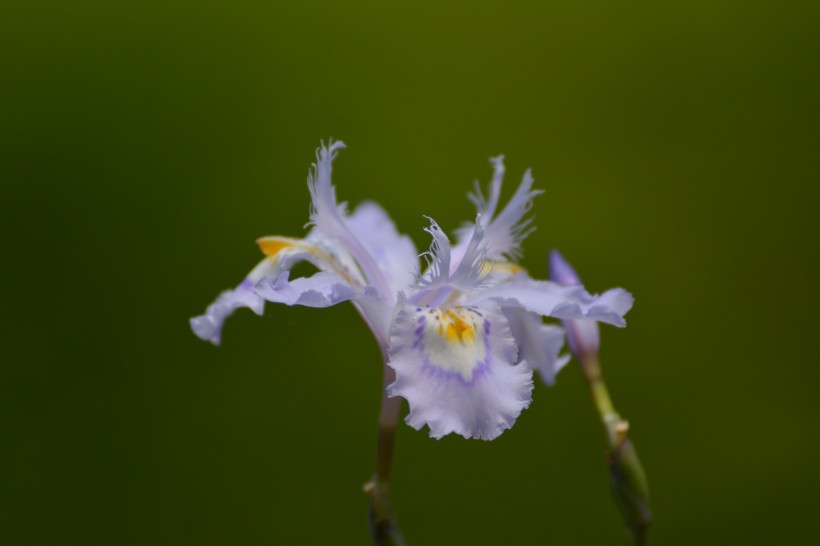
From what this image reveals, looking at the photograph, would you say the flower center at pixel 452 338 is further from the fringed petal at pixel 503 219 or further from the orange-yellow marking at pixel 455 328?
the fringed petal at pixel 503 219

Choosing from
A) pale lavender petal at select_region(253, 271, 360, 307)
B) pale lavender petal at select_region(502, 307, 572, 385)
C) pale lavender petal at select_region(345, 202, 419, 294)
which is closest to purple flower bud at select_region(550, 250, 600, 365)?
pale lavender petal at select_region(502, 307, 572, 385)

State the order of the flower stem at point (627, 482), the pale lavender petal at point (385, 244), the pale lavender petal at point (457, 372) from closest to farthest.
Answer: the pale lavender petal at point (457, 372), the flower stem at point (627, 482), the pale lavender petal at point (385, 244)

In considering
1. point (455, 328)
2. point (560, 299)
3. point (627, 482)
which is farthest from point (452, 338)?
point (627, 482)

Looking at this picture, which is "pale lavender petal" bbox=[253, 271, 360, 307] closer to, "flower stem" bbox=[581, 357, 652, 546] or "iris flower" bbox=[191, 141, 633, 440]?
"iris flower" bbox=[191, 141, 633, 440]

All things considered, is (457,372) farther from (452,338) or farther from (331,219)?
(331,219)

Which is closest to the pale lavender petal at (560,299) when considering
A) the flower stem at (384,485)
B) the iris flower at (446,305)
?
the iris flower at (446,305)

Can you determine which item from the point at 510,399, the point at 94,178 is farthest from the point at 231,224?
the point at 510,399

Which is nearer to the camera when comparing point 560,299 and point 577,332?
point 560,299
